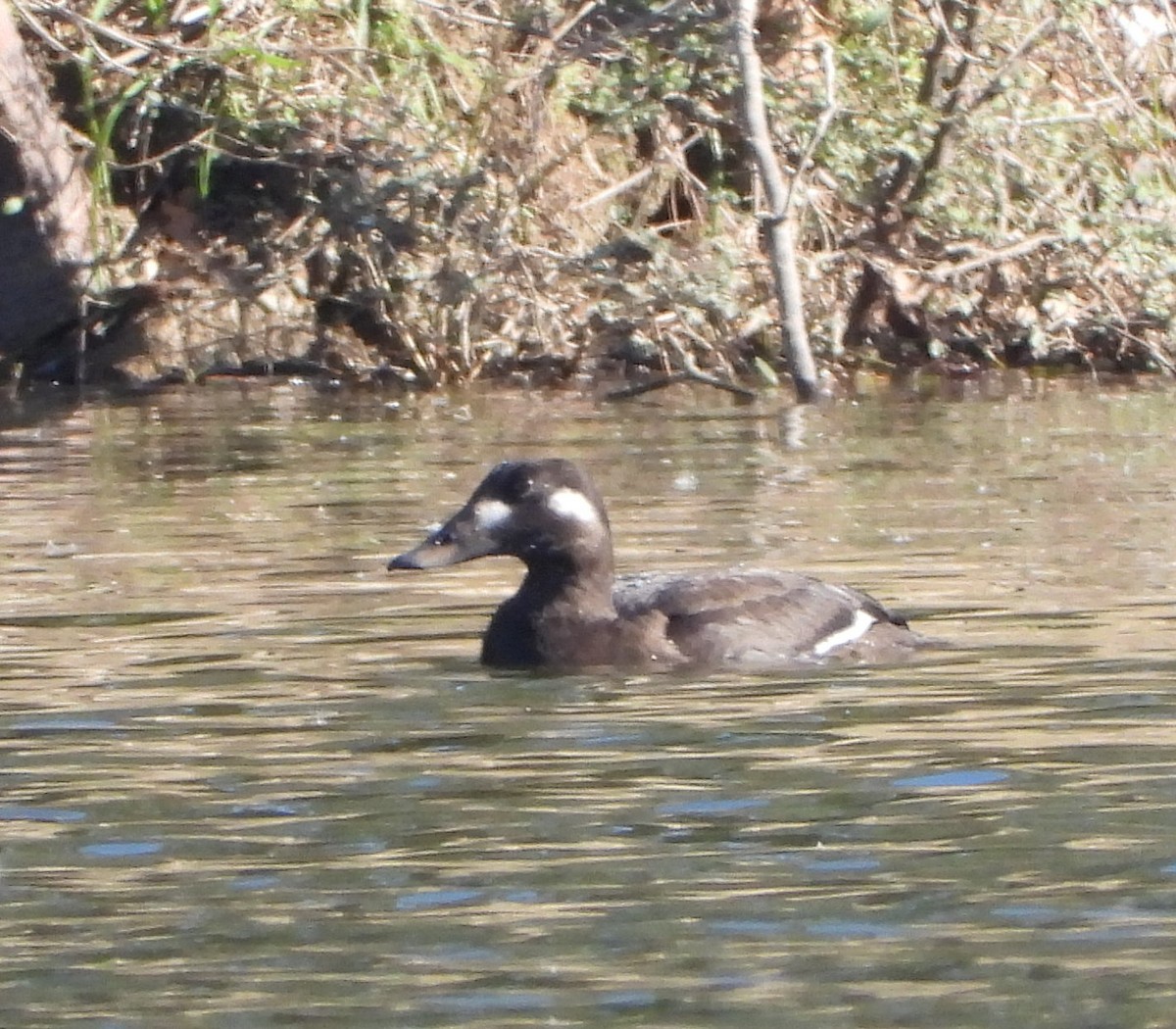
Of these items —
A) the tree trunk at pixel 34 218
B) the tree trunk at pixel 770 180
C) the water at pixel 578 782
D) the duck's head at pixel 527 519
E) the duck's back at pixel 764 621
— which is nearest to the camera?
the water at pixel 578 782

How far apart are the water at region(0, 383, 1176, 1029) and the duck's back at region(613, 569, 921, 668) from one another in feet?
0.59

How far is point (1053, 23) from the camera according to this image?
15883 mm

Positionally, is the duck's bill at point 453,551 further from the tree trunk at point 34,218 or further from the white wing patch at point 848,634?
the tree trunk at point 34,218

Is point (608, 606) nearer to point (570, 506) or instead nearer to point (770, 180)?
point (570, 506)

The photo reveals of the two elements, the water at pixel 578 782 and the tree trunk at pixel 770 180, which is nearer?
the water at pixel 578 782

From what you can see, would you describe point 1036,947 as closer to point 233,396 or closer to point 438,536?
point 438,536

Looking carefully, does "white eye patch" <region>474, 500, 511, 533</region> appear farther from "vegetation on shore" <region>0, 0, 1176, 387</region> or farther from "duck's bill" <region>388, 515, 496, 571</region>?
"vegetation on shore" <region>0, 0, 1176, 387</region>

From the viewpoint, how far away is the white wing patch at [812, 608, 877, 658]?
7547 mm

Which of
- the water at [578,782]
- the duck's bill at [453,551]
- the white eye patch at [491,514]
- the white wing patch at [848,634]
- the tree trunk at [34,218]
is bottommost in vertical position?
the water at [578,782]

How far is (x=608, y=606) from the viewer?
775 centimetres

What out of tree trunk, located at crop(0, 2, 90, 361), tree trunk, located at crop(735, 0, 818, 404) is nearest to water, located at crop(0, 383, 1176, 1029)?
tree trunk, located at crop(735, 0, 818, 404)

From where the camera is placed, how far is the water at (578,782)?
4.27m

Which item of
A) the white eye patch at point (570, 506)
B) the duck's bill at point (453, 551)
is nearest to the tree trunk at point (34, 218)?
the duck's bill at point (453, 551)

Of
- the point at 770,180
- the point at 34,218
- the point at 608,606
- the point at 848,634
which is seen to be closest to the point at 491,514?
the point at 608,606
